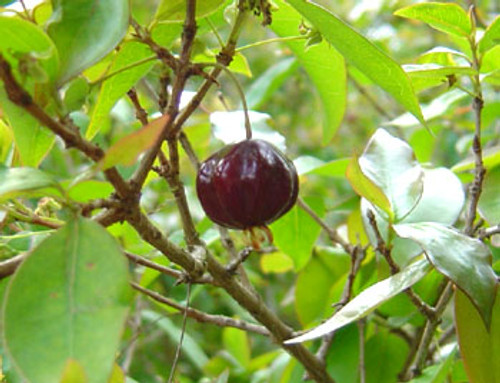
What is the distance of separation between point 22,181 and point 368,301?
1.03ft

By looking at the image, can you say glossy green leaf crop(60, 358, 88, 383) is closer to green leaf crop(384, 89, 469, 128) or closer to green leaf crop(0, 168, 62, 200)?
green leaf crop(0, 168, 62, 200)

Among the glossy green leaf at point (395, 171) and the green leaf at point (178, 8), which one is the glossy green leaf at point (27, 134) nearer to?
the green leaf at point (178, 8)

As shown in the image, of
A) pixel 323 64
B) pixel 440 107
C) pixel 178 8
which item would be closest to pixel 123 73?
pixel 178 8

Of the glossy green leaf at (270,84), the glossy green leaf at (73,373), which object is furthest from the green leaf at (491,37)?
the glossy green leaf at (270,84)

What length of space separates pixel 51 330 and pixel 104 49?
216 mm

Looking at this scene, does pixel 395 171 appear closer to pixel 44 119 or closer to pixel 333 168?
pixel 333 168

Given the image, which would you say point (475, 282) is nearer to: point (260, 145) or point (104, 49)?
point (260, 145)

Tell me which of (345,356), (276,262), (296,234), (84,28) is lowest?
(276,262)

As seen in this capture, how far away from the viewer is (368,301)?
2.21 ft

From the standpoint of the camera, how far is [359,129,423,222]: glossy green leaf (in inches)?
33.4

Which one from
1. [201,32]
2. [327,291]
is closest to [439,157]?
[327,291]

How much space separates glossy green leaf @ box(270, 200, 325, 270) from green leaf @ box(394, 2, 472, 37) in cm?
38

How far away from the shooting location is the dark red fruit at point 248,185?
0.70m

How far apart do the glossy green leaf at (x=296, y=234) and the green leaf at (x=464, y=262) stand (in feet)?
1.54
